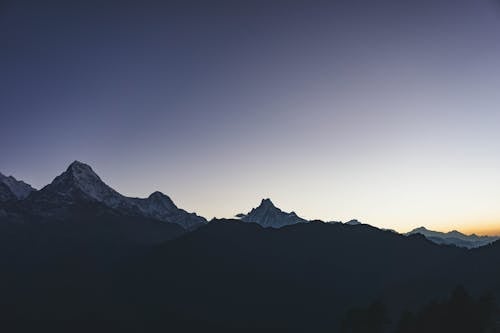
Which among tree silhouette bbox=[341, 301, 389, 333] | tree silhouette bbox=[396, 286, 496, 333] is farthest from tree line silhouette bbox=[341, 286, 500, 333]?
tree silhouette bbox=[341, 301, 389, 333]

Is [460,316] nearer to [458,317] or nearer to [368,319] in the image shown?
[458,317]

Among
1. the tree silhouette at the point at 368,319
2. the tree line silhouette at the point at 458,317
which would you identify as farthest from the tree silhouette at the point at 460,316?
the tree silhouette at the point at 368,319

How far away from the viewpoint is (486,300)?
188 feet

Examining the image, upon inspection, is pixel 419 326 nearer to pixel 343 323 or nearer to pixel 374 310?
pixel 374 310

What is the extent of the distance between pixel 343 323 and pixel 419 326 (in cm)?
1929

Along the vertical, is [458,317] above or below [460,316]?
below

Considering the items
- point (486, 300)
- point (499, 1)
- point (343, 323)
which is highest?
point (499, 1)

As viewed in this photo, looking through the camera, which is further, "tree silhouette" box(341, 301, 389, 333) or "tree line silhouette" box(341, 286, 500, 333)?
"tree silhouette" box(341, 301, 389, 333)

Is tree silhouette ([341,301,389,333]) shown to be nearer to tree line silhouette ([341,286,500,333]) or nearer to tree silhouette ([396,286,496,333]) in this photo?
tree line silhouette ([341,286,500,333])

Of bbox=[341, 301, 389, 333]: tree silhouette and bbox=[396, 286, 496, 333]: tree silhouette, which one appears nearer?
bbox=[396, 286, 496, 333]: tree silhouette

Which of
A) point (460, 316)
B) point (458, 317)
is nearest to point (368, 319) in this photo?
point (458, 317)

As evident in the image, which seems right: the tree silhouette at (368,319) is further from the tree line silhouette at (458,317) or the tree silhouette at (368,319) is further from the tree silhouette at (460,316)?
the tree silhouette at (460,316)

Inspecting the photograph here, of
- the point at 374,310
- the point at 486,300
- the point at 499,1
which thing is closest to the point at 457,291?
the point at 486,300

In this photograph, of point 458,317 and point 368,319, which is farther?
point 368,319
